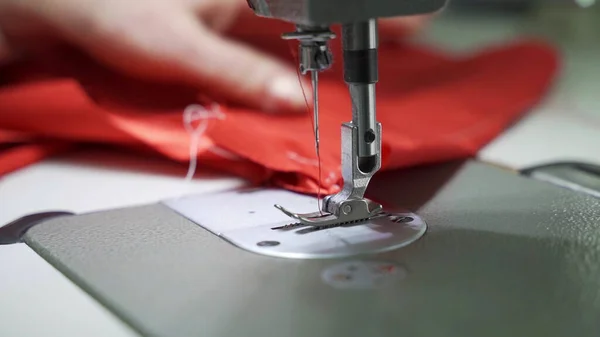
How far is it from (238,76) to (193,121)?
12 centimetres

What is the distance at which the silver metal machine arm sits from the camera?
628mm

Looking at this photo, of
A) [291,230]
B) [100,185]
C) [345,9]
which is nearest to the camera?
[345,9]

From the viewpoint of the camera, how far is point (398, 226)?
0.77m

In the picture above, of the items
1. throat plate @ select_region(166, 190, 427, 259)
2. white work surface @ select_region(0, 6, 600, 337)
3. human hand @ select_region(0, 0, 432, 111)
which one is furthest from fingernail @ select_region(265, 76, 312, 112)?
throat plate @ select_region(166, 190, 427, 259)

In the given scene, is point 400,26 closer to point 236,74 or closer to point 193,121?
point 236,74

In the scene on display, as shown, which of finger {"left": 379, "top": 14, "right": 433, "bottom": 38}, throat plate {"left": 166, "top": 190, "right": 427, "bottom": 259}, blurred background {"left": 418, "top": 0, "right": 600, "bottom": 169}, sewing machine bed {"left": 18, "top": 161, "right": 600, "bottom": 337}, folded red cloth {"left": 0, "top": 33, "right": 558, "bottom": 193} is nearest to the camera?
sewing machine bed {"left": 18, "top": 161, "right": 600, "bottom": 337}

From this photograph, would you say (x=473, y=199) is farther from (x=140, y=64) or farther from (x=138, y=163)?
(x=140, y=64)

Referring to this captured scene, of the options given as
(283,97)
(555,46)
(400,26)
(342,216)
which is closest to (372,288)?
(342,216)

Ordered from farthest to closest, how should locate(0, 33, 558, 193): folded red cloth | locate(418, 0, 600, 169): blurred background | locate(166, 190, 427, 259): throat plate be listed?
locate(418, 0, 600, 169): blurred background, locate(0, 33, 558, 193): folded red cloth, locate(166, 190, 427, 259): throat plate

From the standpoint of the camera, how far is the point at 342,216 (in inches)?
30.1

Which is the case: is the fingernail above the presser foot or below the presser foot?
above

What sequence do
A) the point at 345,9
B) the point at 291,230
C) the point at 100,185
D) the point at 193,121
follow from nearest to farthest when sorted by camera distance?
1. the point at 345,9
2. the point at 291,230
3. the point at 100,185
4. the point at 193,121

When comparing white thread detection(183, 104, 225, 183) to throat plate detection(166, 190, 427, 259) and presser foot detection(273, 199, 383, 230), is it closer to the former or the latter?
throat plate detection(166, 190, 427, 259)

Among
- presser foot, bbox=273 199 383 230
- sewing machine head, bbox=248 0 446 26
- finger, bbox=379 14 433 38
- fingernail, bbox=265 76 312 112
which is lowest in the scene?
presser foot, bbox=273 199 383 230
